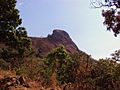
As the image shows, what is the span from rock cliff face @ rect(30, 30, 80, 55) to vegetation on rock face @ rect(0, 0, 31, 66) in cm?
8715

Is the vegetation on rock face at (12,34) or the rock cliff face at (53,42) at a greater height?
the rock cliff face at (53,42)

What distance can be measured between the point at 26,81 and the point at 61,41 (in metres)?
134

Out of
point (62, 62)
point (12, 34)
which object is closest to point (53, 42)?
point (62, 62)

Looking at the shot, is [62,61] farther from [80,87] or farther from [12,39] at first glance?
→ [80,87]

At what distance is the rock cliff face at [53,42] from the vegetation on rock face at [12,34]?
286 ft

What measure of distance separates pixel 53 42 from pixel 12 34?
110 m

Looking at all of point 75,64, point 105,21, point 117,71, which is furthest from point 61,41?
point 105,21

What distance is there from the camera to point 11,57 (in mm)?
34688

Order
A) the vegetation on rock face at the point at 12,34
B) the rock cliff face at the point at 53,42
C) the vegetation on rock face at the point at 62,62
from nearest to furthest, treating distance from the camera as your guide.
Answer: the vegetation on rock face at the point at 12,34 → the vegetation on rock face at the point at 62,62 → the rock cliff face at the point at 53,42

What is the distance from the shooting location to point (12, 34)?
3241 centimetres

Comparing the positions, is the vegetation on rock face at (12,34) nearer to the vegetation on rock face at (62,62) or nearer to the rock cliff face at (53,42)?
the vegetation on rock face at (62,62)

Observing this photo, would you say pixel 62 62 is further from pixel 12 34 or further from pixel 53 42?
pixel 53 42

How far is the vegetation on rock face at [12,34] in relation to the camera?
32.3 m

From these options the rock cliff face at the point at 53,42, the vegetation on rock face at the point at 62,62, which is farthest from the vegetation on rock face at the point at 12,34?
the rock cliff face at the point at 53,42
